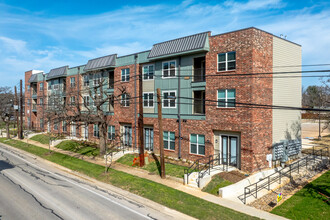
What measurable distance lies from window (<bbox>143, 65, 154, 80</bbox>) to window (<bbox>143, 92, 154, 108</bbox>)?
170 cm

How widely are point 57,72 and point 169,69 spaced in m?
25.2

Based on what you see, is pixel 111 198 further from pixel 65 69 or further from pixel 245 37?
pixel 65 69

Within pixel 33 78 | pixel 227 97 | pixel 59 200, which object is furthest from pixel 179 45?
pixel 33 78

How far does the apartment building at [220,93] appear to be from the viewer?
1884cm

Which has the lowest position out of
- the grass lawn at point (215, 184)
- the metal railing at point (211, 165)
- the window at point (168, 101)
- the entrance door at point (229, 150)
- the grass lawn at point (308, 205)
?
the grass lawn at point (308, 205)

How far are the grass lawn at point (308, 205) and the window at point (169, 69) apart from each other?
46.0 feet

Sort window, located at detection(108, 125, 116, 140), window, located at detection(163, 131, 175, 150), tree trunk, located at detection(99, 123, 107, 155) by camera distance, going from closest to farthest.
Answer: window, located at detection(163, 131, 175, 150)
tree trunk, located at detection(99, 123, 107, 155)
window, located at detection(108, 125, 116, 140)

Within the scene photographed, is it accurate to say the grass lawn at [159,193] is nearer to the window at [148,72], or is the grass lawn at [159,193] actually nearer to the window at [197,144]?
the window at [197,144]

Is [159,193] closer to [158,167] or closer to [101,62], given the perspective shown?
[158,167]

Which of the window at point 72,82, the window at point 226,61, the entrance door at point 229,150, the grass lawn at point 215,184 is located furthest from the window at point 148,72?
the window at point 72,82

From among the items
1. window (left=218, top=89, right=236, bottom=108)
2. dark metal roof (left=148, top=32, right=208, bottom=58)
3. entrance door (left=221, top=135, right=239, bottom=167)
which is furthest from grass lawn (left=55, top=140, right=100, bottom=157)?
window (left=218, top=89, right=236, bottom=108)

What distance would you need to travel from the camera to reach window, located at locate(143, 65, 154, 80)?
26.1 metres

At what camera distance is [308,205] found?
1398 centimetres

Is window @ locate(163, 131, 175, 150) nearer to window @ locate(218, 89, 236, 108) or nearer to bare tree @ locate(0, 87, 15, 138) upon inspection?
window @ locate(218, 89, 236, 108)
